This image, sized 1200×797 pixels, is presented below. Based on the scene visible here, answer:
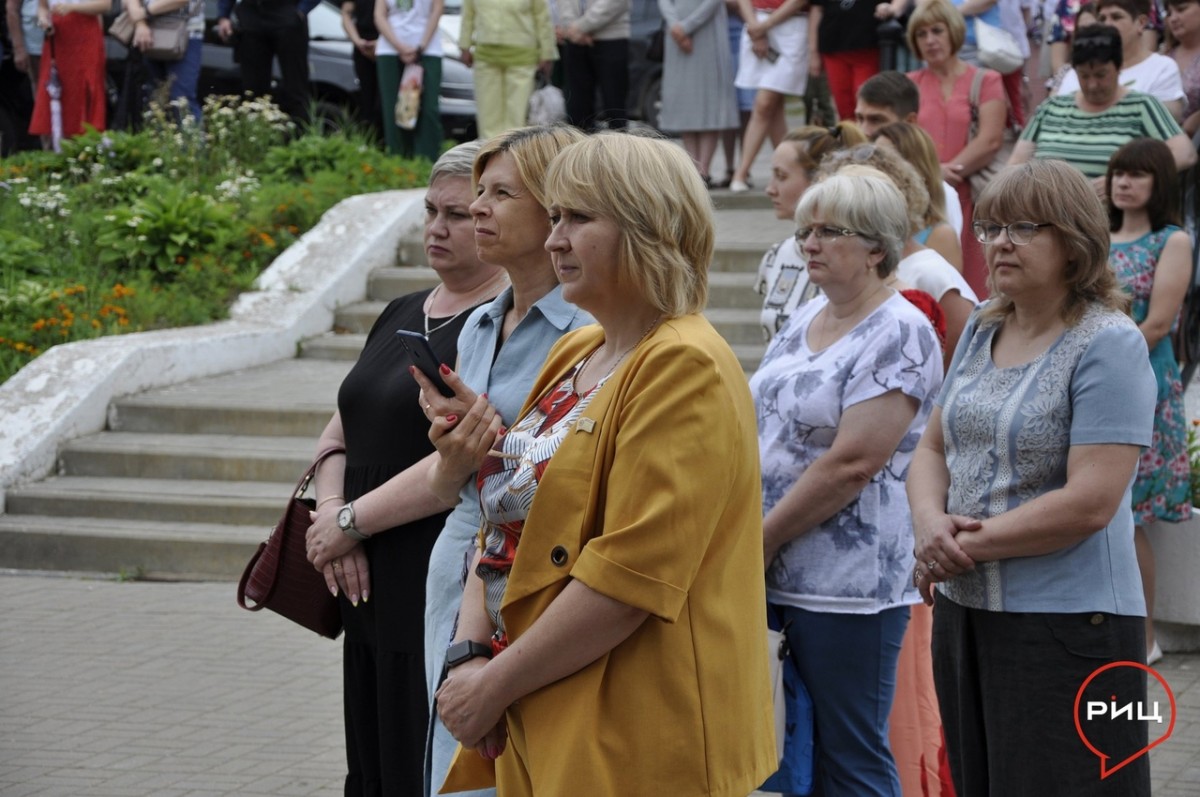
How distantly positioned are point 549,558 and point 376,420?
1397 millimetres

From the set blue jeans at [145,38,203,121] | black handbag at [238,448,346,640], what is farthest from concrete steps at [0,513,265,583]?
blue jeans at [145,38,203,121]

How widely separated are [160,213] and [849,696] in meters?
8.45

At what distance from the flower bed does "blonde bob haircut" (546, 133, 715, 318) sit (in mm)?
7816

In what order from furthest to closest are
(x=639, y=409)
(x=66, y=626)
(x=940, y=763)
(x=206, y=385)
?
(x=206, y=385)
(x=66, y=626)
(x=940, y=763)
(x=639, y=409)

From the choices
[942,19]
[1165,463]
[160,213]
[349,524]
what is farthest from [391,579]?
[160,213]

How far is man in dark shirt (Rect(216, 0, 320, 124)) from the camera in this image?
14.3 metres

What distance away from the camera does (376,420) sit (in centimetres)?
413

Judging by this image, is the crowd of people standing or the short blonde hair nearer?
the crowd of people standing

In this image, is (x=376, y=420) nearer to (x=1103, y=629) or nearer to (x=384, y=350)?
(x=384, y=350)

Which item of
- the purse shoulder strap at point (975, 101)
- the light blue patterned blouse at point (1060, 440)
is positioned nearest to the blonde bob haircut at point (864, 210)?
the light blue patterned blouse at point (1060, 440)

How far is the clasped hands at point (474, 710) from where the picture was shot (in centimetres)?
289

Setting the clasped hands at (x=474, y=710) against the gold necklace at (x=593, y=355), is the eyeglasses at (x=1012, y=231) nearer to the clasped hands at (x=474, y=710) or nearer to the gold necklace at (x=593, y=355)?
the gold necklace at (x=593, y=355)

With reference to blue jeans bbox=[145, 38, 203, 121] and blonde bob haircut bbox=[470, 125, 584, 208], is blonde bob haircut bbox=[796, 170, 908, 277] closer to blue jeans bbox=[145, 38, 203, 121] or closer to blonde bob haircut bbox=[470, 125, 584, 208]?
blonde bob haircut bbox=[470, 125, 584, 208]

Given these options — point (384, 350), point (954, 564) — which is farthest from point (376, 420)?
point (954, 564)
